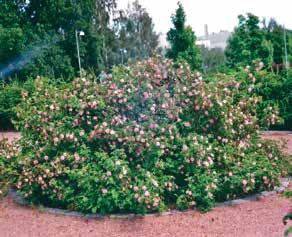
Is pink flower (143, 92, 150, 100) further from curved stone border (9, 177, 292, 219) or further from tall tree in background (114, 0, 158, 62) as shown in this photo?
tall tree in background (114, 0, 158, 62)

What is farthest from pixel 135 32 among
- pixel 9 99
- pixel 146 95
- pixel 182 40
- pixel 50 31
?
pixel 146 95

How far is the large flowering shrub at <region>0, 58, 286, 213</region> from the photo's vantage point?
19.3 ft

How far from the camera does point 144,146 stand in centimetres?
603

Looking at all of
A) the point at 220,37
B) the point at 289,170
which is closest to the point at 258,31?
the point at 289,170

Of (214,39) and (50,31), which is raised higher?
(214,39)

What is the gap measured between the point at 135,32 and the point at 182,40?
1829 centimetres

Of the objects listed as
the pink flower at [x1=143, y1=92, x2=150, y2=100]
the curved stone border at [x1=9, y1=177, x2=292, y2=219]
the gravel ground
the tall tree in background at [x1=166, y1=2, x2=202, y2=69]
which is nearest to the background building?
the tall tree in background at [x1=166, y1=2, x2=202, y2=69]

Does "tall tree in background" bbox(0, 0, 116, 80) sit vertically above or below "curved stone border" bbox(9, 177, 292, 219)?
above

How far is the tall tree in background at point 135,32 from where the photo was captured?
40344 millimetres

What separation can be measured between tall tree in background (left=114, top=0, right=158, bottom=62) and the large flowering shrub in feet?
110

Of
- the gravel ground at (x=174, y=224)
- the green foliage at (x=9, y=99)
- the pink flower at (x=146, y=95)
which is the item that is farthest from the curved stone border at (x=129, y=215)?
the green foliage at (x=9, y=99)

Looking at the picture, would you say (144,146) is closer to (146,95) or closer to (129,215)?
(146,95)

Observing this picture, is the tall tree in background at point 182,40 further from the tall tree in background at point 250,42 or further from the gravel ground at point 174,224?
the gravel ground at point 174,224

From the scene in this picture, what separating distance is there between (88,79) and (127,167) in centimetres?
171
